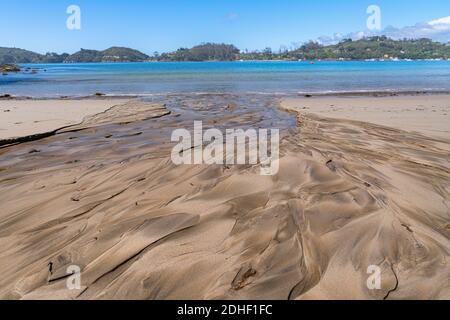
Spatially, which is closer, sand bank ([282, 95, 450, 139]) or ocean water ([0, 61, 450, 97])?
sand bank ([282, 95, 450, 139])

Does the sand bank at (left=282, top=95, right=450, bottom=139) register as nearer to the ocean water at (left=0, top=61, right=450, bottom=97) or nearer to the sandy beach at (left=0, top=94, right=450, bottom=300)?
the sandy beach at (left=0, top=94, right=450, bottom=300)

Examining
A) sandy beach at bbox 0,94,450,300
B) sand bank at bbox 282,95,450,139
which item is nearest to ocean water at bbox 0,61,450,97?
sand bank at bbox 282,95,450,139

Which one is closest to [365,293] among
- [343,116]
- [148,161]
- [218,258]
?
[218,258]

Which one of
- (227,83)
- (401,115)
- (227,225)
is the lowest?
(227,225)

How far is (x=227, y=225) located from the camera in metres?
3.56

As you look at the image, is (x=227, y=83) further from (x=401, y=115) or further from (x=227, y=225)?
(x=227, y=225)

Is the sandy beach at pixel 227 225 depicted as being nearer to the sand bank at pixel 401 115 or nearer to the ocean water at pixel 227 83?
the sand bank at pixel 401 115

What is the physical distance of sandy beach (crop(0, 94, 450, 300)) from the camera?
2729mm

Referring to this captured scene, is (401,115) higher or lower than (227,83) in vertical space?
lower

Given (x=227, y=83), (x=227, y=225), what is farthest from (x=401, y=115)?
(x=227, y=83)

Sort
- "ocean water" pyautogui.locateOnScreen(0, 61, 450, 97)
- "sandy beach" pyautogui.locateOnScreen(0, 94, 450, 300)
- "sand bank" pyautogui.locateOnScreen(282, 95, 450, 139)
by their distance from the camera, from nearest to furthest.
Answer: "sandy beach" pyautogui.locateOnScreen(0, 94, 450, 300) → "sand bank" pyautogui.locateOnScreen(282, 95, 450, 139) → "ocean water" pyautogui.locateOnScreen(0, 61, 450, 97)

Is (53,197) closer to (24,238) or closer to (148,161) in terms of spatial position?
(24,238)

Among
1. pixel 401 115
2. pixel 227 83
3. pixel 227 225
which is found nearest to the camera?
pixel 227 225

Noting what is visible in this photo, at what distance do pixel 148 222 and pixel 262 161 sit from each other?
2.36 m
